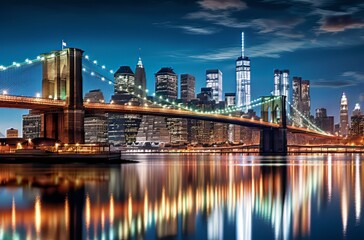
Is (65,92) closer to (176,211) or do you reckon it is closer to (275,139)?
(176,211)

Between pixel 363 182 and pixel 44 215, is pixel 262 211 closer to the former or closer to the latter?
pixel 44 215

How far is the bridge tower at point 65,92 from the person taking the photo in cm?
5238

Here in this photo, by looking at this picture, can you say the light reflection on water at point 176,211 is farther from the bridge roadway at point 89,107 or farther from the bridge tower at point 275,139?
the bridge tower at point 275,139

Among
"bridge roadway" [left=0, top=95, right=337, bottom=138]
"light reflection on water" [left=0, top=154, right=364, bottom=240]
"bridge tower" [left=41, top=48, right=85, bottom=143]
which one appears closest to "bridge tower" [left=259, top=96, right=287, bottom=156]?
"bridge roadway" [left=0, top=95, right=337, bottom=138]

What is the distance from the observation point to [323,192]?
24000 mm

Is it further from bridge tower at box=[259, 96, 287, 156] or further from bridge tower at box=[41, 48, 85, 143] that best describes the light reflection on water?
bridge tower at box=[259, 96, 287, 156]

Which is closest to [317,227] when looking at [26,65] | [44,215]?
[44,215]

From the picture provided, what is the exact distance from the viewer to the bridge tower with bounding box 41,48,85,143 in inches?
2062

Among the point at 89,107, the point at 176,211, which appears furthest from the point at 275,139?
the point at 176,211

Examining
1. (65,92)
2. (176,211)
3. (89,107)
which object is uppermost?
(65,92)

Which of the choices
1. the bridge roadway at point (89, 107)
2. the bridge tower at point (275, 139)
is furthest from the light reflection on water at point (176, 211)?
Answer: the bridge tower at point (275, 139)

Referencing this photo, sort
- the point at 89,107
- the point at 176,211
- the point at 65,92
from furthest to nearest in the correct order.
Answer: the point at 89,107, the point at 65,92, the point at 176,211

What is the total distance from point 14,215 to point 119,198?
5081 millimetres

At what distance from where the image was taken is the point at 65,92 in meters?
55.3
